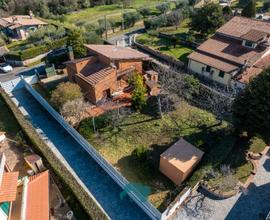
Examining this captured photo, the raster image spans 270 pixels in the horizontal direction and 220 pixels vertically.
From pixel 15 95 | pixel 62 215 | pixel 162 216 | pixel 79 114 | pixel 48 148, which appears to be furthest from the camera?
pixel 15 95

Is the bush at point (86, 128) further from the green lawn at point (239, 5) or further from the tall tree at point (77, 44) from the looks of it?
the green lawn at point (239, 5)

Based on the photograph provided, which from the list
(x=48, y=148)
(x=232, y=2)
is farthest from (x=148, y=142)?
(x=232, y=2)

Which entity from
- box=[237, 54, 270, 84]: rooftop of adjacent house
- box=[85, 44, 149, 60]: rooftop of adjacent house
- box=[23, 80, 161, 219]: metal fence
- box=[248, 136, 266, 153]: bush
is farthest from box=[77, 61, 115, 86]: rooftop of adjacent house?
box=[248, 136, 266, 153]: bush

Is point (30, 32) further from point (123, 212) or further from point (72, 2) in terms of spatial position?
point (123, 212)

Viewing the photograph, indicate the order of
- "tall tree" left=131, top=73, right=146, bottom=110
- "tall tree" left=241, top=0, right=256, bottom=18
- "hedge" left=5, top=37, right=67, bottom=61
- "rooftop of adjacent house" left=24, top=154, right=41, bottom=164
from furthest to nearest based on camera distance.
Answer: "tall tree" left=241, top=0, right=256, bottom=18 → "hedge" left=5, top=37, right=67, bottom=61 → "tall tree" left=131, top=73, right=146, bottom=110 → "rooftop of adjacent house" left=24, top=154, right=41, bottom=164

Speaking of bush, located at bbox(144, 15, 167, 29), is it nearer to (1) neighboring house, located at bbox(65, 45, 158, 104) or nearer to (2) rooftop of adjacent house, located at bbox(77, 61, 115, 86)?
(1) neighboring house, located at bbox(65, 45, 158, 104)

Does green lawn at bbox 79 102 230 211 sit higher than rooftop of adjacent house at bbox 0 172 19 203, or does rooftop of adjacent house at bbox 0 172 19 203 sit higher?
rooftop of adjacent house at bbox 0 172 19 203

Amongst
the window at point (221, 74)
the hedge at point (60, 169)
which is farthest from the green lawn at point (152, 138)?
the window at point (221, 74)
